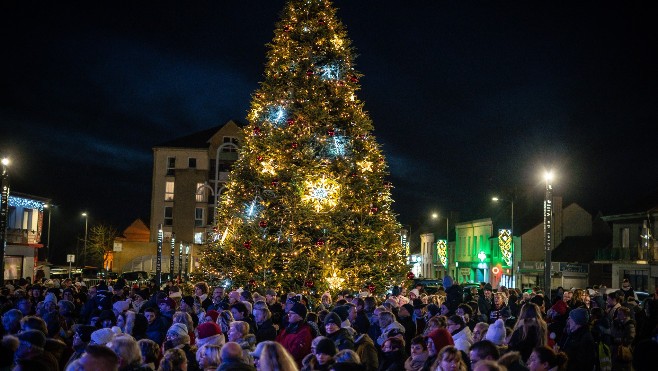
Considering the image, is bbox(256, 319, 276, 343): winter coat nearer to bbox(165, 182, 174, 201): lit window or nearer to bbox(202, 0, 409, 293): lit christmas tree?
bbox(202, 0, 409, 293): lit christmas tree

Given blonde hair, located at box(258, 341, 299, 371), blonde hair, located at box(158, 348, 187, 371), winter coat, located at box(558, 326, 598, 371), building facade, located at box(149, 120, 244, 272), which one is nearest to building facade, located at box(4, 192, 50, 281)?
building facade, located at box(149, 120, 244, 272)

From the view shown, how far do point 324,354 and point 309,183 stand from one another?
1479cm

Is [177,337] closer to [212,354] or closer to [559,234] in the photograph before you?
[212,354]

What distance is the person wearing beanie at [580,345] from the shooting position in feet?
32.2

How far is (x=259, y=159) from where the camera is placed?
2233 cm

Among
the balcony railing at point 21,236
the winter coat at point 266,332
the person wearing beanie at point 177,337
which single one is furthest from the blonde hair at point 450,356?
the balcony railing at point 21,236

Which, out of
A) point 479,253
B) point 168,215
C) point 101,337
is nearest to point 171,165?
point 168,215

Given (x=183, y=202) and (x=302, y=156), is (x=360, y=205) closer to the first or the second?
(x=302, y=156)

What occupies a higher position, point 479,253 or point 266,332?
point 479,253

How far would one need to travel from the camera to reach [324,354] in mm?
7605

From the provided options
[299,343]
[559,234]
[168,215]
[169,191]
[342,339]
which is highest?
[169,191]

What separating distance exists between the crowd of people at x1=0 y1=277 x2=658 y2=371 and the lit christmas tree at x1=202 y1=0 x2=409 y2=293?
Answer: 483cm

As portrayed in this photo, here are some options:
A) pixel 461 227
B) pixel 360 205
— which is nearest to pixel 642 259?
pixel 360 205

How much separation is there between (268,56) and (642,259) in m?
33.8
